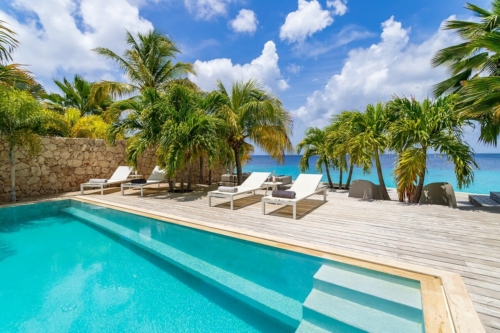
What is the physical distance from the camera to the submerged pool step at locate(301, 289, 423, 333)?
2.31 meters

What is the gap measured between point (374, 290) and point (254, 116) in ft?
28.6

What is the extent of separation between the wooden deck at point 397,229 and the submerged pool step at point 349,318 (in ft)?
2.28

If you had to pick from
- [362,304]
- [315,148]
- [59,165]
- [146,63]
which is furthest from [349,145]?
[146,63]

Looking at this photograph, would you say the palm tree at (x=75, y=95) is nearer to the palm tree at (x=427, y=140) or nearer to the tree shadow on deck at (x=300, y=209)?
the tree shadow on deck at (x=300, y=209)

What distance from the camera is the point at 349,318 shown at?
97.1 inches

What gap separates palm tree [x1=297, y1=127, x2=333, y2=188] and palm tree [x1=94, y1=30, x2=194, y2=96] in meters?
8.57

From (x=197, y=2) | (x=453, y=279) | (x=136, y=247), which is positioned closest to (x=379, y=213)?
(x=453, y=279)

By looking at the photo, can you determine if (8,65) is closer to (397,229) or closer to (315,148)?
(397,229)

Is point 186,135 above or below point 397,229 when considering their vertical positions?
above

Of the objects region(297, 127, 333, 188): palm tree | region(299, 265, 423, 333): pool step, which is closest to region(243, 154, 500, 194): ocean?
region(297, 127, 333, 188): palm tree

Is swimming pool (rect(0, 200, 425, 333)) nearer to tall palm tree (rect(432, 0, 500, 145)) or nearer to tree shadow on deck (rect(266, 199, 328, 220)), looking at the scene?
tree shadow on deck (rect(266, 199, 328, 220))

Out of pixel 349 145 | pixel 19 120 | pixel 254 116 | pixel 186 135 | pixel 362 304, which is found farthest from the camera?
pixel 254 116

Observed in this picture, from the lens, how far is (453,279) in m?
2.81

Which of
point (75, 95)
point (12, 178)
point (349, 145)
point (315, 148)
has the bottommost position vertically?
point (12, 178)
